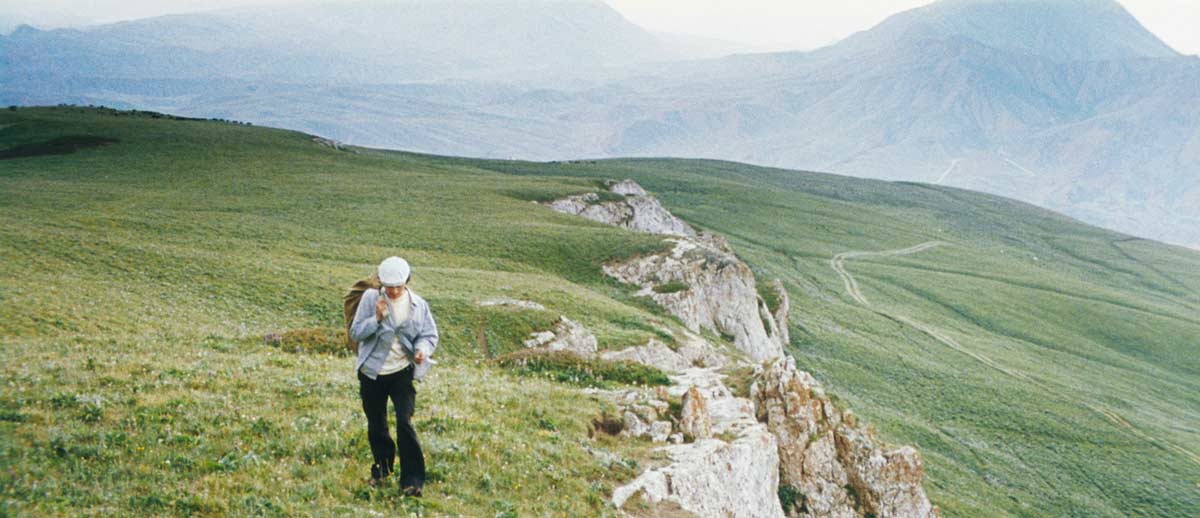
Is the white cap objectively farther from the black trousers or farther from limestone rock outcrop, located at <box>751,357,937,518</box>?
limestone rock outcrop, located at <box>751,357,937,518</box>

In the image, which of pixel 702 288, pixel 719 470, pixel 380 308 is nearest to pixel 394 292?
pixel 380 308

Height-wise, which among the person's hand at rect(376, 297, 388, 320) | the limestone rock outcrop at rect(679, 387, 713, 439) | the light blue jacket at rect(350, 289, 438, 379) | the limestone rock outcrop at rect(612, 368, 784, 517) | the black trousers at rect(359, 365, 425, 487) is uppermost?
the person's hand at rect(376, 297, 388, 320)

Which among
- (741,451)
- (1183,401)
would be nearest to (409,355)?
(741,451)

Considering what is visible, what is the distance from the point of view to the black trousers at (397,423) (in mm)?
10203

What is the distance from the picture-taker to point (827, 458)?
81.6ft

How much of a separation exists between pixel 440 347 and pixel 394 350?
21.1 m

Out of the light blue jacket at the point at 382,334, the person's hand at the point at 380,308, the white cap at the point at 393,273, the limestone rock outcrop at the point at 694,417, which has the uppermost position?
the white cap at the point at 393,273

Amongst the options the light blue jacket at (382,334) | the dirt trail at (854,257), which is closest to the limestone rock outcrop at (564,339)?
the light blue jacket at (382,334)

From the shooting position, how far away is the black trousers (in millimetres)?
10203

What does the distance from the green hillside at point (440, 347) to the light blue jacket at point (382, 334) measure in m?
2.32

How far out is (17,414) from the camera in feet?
37.1

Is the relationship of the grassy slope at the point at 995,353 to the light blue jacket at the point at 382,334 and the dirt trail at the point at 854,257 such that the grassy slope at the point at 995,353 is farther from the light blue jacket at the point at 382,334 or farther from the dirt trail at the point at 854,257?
the light blue jacket at the point at 382,334


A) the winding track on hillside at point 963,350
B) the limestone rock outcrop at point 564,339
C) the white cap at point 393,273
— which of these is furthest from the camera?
the winding track on hillside at point 963,350

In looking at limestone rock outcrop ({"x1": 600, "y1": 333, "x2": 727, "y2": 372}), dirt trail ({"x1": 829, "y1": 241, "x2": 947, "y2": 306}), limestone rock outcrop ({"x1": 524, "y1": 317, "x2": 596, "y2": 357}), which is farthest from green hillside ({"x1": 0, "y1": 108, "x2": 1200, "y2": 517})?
limestone rock outcrop ({"x1": 600, "y1": 333, "x2": 727, "y2": 372})
